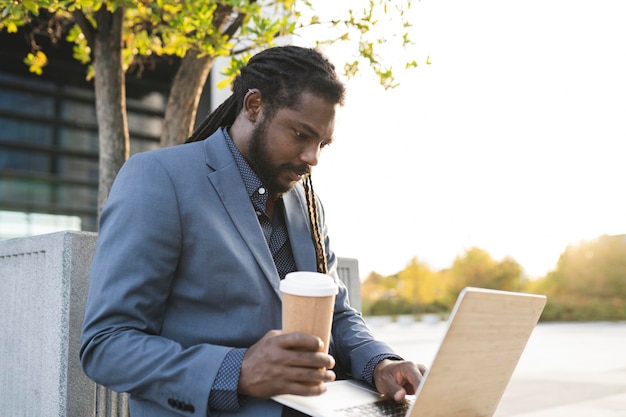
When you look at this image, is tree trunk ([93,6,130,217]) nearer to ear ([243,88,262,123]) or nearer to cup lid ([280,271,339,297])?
ear ([243,88,262,123])

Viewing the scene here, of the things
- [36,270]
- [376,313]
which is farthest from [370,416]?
[376,313]

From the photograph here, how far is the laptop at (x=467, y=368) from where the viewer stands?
4.38 ft

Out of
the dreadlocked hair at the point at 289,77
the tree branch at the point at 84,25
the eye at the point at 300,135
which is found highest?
the tree branch at the point at 84,25

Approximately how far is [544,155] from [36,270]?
24.3 m

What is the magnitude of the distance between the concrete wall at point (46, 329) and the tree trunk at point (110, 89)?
1.54m

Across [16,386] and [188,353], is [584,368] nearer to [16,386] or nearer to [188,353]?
[16,386]

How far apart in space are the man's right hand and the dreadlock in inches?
23.4

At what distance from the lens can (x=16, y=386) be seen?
115 inches

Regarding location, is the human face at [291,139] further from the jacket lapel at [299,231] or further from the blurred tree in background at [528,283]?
the blurred tree in background at [528,283]

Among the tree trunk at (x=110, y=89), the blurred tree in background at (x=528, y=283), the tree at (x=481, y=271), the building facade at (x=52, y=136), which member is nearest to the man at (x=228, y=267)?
the tree trunk at (x=110, y=89)

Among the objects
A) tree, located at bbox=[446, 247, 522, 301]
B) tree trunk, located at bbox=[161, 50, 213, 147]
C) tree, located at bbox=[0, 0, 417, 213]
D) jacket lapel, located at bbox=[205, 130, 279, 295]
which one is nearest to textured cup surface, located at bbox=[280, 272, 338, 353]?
jacket lapel, located at bbox=[205, 130, 279, 295]

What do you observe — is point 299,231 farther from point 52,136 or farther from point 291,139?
point 52,136

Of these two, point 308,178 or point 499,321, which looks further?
point 308,178

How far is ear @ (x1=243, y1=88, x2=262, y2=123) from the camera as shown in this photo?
1889mm
